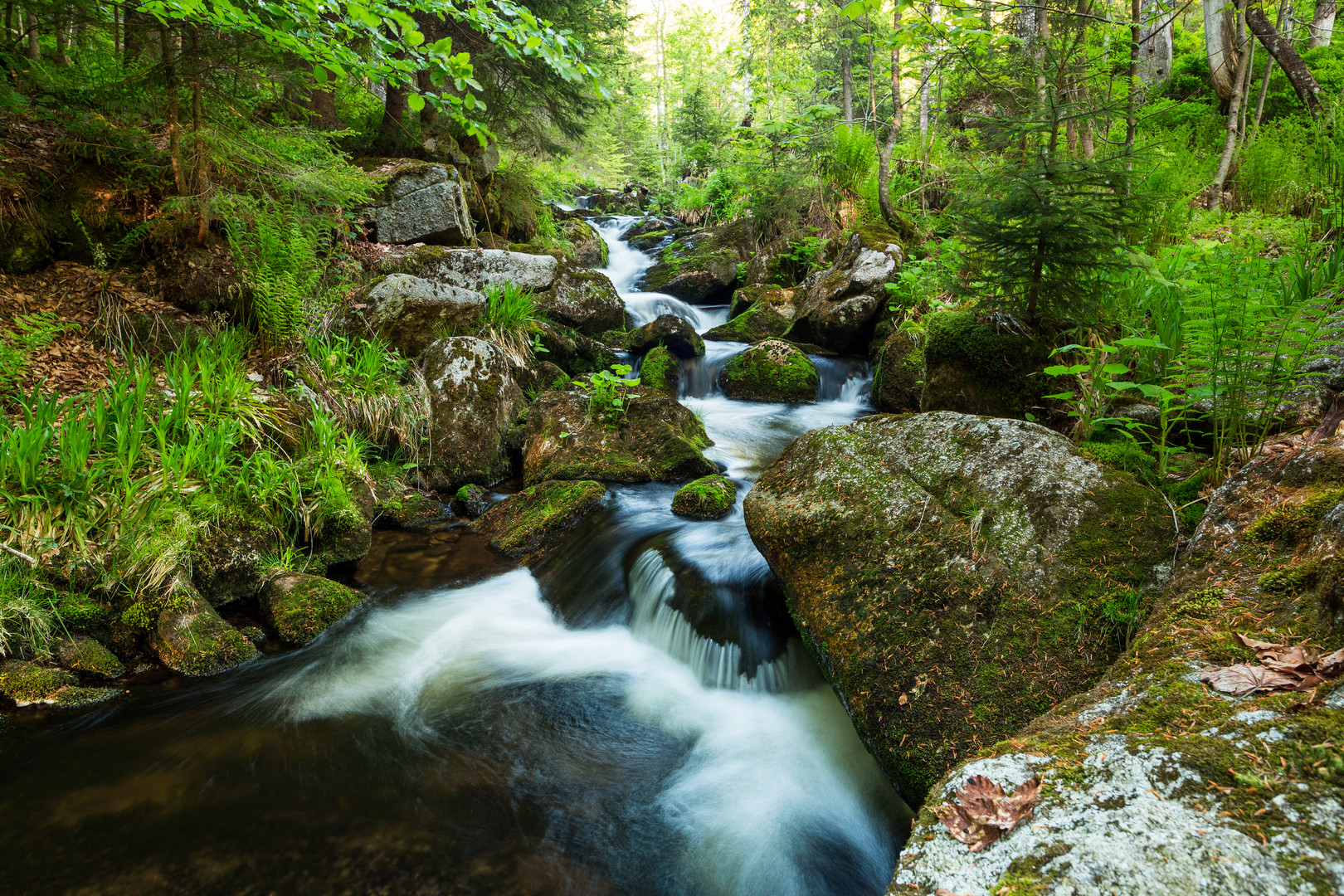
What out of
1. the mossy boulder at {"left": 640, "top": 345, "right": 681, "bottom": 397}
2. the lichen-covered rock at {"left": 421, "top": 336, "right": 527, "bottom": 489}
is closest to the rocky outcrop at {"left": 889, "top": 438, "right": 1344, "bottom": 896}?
the lichen-covered rock at {"left": 421, "top": 336, "right": 527, "bottom": 489}

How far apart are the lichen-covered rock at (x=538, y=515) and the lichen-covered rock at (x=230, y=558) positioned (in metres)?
1.86

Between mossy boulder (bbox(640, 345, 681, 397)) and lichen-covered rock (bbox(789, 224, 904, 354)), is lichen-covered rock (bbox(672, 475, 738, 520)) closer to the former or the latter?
mossy boulder (bbox(640, 345, 681, 397))

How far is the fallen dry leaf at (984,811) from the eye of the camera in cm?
129

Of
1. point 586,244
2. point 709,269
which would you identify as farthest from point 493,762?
point 586,244

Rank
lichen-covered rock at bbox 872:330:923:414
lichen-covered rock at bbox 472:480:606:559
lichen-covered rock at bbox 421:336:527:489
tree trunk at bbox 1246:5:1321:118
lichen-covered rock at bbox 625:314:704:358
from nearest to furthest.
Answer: lichen-covered rock at bbox 472:480:606:559
lichen-covered rock at bbox 421:336:527:489
tree trunk at bbox 1246:5:1321:118
lichen-covered rock at bbox 872:330:923:414
lichen-covered rock at bbox 625:314:704:358

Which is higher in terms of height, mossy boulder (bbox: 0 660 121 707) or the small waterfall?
mossy boulder (bbox: 0 660 121 707)

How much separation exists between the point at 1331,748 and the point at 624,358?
9886mm

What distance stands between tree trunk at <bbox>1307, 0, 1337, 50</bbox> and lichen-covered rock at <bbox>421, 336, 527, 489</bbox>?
12.1 m

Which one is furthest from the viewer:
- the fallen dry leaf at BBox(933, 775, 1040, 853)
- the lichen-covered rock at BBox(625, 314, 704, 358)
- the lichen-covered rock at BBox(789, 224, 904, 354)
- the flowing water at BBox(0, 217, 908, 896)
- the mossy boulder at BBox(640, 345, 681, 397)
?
the lichen-covered rock at BBox(625, 314, 704, 358)

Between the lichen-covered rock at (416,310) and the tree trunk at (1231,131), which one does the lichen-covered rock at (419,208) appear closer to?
the lichen-covered rock at (416,310)

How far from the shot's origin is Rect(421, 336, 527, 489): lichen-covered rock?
6.88m

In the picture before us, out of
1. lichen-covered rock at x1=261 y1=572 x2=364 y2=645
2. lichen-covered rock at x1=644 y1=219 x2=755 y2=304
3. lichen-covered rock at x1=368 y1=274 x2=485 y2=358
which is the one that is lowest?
lichen-covered rock at x1=261 y1=572 x2=364 y2=645

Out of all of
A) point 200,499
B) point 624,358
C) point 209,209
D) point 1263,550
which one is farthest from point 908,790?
point 624,358

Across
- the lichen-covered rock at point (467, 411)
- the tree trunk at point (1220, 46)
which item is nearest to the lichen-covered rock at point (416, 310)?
the lichen-covered rock at point (467, 411)
